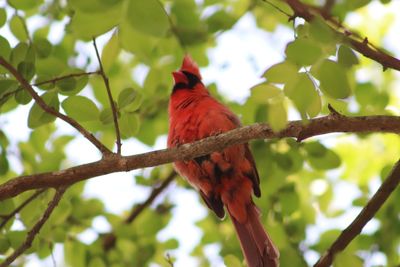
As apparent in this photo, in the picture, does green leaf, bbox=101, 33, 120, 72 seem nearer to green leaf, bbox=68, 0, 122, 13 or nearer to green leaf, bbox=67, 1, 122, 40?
green leaf, bbox=67, 1, 122, 40

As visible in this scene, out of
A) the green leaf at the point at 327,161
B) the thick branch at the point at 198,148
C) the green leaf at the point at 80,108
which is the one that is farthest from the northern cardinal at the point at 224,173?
the green leaf at the point at 80,108

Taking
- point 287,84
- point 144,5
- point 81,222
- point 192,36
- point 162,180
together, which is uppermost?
point 192,36

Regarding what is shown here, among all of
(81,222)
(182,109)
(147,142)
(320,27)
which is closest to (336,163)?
(182,109)

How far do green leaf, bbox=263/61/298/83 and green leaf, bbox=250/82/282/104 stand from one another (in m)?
0.11

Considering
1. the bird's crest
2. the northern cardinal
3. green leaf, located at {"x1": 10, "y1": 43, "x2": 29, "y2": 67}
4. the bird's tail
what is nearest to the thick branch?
green leaf, located at {"x1": 10, "y1": 43, "x2": 29, "y2": 67}

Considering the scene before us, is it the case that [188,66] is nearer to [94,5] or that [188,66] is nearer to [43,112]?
[43,112]

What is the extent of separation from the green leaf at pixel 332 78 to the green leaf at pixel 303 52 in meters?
0.07

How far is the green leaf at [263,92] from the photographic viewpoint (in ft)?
6.82

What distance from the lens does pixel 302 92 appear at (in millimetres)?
1903

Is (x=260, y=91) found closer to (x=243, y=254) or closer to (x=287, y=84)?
(x=287, y=84)

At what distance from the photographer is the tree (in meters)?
1.92

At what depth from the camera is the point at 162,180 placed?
482 cm

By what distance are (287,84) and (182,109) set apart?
2103 millimetres

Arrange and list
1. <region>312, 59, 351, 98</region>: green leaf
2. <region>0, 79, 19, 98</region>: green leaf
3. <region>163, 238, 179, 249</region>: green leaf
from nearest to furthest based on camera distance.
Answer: <region>312, 59, 351, 98</region>: green leaf
<region>0, 79, 19, 98</region>: green leaf
<region>163, 238, 179, 249</region>: green leaf
